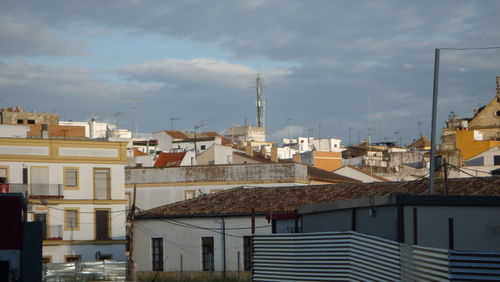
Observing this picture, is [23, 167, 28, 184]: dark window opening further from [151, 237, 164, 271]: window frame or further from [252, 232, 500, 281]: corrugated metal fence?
[252, 232, 500, 281]: corrugated metal fence

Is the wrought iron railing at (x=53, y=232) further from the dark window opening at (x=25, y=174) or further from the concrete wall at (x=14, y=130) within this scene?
the concrete wall at (x=14, y=130)

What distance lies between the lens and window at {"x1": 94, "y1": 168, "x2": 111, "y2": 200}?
2515 inches

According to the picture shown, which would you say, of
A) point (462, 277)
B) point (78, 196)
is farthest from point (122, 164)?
point (462, 277)

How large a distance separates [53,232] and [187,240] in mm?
11258

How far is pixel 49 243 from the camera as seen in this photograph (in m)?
60.9

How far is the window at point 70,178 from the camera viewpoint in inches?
2482

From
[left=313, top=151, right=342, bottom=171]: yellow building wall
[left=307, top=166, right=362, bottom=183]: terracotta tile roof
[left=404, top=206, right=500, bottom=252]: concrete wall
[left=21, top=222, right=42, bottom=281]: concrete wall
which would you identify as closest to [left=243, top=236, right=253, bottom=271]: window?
[left=21, top=222, right=42, bottom=281]: concrete wall

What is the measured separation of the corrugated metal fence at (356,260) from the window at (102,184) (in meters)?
32.6

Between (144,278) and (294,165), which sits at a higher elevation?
(294,165)

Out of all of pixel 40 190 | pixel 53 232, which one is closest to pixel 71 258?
pixel 53 232

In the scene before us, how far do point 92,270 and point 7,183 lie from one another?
38.0 ft

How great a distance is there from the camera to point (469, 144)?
103 m

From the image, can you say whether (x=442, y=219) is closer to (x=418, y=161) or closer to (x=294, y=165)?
(x=294, y=165)

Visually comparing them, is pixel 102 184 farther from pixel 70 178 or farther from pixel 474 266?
pixel 474 266
